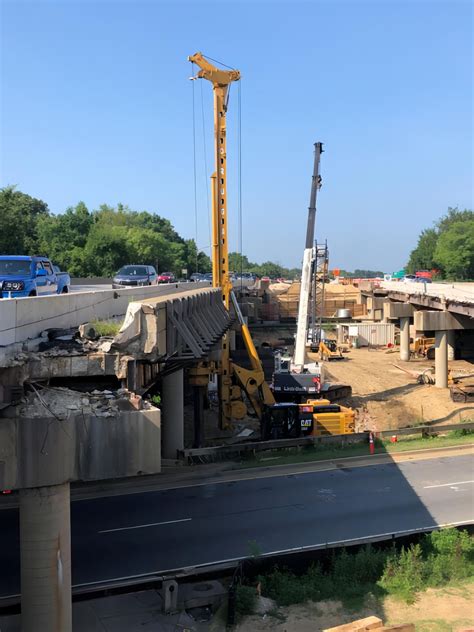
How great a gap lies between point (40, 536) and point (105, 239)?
205 ft

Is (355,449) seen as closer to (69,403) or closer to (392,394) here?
(392,394)

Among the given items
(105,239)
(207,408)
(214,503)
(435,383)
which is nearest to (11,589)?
(214,503)

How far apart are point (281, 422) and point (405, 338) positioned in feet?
99.2

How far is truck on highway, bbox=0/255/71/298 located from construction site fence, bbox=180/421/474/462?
7593mm

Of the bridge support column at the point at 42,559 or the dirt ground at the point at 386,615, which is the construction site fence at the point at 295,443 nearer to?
the dirt ground at the point at 386,615

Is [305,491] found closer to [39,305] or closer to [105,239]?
[39,305]

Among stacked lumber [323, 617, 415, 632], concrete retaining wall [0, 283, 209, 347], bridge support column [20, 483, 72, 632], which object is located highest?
concrete retaining wall [0, 283, 209, 347]

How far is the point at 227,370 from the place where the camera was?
31453 mm

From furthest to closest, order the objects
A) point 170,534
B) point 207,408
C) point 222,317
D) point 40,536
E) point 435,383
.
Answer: point 435,383, point 207,408, point 222,317, point 170,534, point 40,536

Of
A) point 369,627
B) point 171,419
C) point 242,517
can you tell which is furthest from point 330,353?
point 369,627

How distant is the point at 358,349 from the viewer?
206 feet

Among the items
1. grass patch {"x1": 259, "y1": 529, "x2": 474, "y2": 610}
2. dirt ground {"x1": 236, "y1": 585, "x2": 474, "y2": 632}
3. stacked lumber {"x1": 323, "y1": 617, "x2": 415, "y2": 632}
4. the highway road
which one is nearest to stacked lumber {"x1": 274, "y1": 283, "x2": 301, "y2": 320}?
the highway road

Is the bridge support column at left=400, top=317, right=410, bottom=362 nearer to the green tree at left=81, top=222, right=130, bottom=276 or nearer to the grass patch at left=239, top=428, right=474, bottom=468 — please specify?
the grass patch at left=239, top=428, right=474, bottom=468

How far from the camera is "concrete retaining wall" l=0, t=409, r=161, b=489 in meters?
9.92
